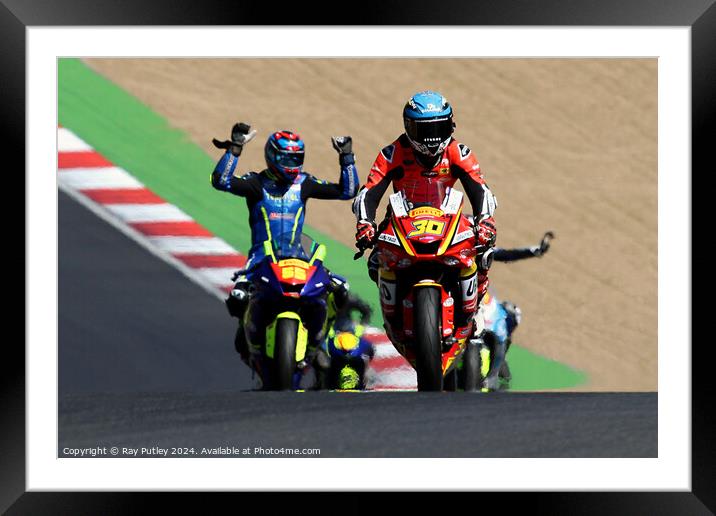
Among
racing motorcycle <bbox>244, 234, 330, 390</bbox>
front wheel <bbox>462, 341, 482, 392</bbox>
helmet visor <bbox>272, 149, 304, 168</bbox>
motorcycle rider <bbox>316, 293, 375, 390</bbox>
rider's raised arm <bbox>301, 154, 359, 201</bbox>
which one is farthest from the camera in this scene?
motorcycle rider <bbox>316, 293, 375, 390</bbox>

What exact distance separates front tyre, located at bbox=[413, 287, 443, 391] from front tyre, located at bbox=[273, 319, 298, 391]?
1.45 m

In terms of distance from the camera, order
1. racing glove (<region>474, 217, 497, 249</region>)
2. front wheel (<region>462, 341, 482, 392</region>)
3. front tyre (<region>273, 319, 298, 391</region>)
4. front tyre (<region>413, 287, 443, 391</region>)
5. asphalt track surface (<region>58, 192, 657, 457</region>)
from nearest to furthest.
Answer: asphalt track surface (<region>58, 192, 657, 457</region>)
front tyre (<region>413, 287, 443, 391</region>)
racing glove (<region>474, 217, 497, 249</region>)
front tyre (<region>273, 319, 298, 391</region>)
front wheel (<region>462, 341, 482, 392</region>)

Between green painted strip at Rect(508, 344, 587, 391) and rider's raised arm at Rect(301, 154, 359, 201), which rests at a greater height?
rider's raised arm at Rect(301, 154, 359, 201)

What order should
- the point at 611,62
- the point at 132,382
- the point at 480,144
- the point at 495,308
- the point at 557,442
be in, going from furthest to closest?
1. the point at 611,62
2. the point at 480,144
3. the point at 132,382
4. the point at 495,308
5. the point at 557,442

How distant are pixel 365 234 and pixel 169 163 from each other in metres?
9.00

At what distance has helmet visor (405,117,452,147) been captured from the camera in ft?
41.8

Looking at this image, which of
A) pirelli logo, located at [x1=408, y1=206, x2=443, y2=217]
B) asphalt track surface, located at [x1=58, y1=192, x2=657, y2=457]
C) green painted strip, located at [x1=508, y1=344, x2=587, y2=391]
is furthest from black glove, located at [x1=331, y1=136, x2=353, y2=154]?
green painted strip, located at [x1=508, y1=344, x2=587, y2=391]

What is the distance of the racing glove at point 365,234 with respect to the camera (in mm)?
12562

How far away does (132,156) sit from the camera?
2102 centimetres

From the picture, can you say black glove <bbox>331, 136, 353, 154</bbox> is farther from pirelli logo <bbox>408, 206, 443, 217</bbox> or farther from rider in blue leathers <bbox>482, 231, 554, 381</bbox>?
pirelli logo <bbox>408, 206, 443, 217</bbox>

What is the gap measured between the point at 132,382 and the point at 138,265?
1.34 m

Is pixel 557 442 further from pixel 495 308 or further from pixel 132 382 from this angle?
pixel 132 382

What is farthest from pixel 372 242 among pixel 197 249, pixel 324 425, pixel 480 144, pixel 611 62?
pixel 611 62

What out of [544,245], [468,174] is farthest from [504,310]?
[468,174]
